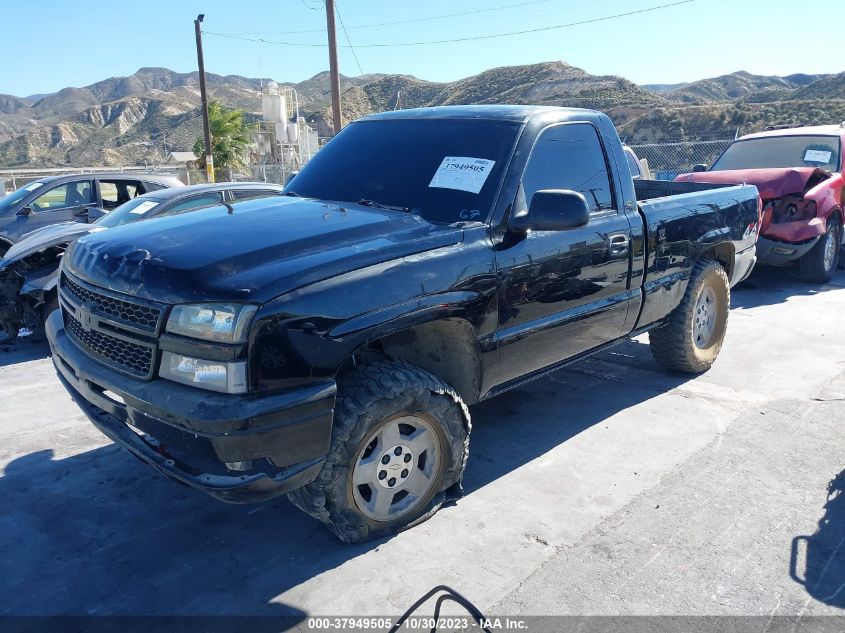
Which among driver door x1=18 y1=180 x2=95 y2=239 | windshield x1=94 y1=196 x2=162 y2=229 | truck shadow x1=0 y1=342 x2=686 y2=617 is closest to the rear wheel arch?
truck shadow x1=0 y1=342 x2=686 y2=617

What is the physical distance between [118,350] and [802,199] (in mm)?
8314

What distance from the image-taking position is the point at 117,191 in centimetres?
1014

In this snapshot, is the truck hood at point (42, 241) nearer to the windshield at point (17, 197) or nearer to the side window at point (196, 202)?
the side window at point (196, 202)

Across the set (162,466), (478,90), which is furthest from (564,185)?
(478,90)

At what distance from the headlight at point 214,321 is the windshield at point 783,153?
923 centimetres

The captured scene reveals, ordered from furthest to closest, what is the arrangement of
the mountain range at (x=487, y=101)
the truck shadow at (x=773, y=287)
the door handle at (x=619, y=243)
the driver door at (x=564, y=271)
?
the mountain range at (x=487, y=101) → the truck shadow at (x=773, y=287) → the door handle at (x=619, y=243) → the driver door at (x=564, y=271)

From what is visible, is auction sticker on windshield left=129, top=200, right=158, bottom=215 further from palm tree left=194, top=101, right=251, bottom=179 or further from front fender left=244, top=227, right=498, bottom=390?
palm tree left=194, top=101, right=251, bottom=179

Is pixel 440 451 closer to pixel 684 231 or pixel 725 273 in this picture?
pixel 684 231

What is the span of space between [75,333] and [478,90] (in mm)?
68508

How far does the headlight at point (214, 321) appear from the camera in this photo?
8.52 ft

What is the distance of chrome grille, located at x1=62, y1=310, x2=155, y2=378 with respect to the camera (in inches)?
112

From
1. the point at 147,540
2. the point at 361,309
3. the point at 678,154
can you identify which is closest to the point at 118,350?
the point at 147,540

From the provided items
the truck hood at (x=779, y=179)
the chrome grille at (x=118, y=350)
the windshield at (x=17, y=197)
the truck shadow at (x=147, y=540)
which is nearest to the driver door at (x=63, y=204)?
the windshield at (x=17, y=197)

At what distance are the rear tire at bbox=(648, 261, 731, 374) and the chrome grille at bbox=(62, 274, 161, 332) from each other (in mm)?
3900
